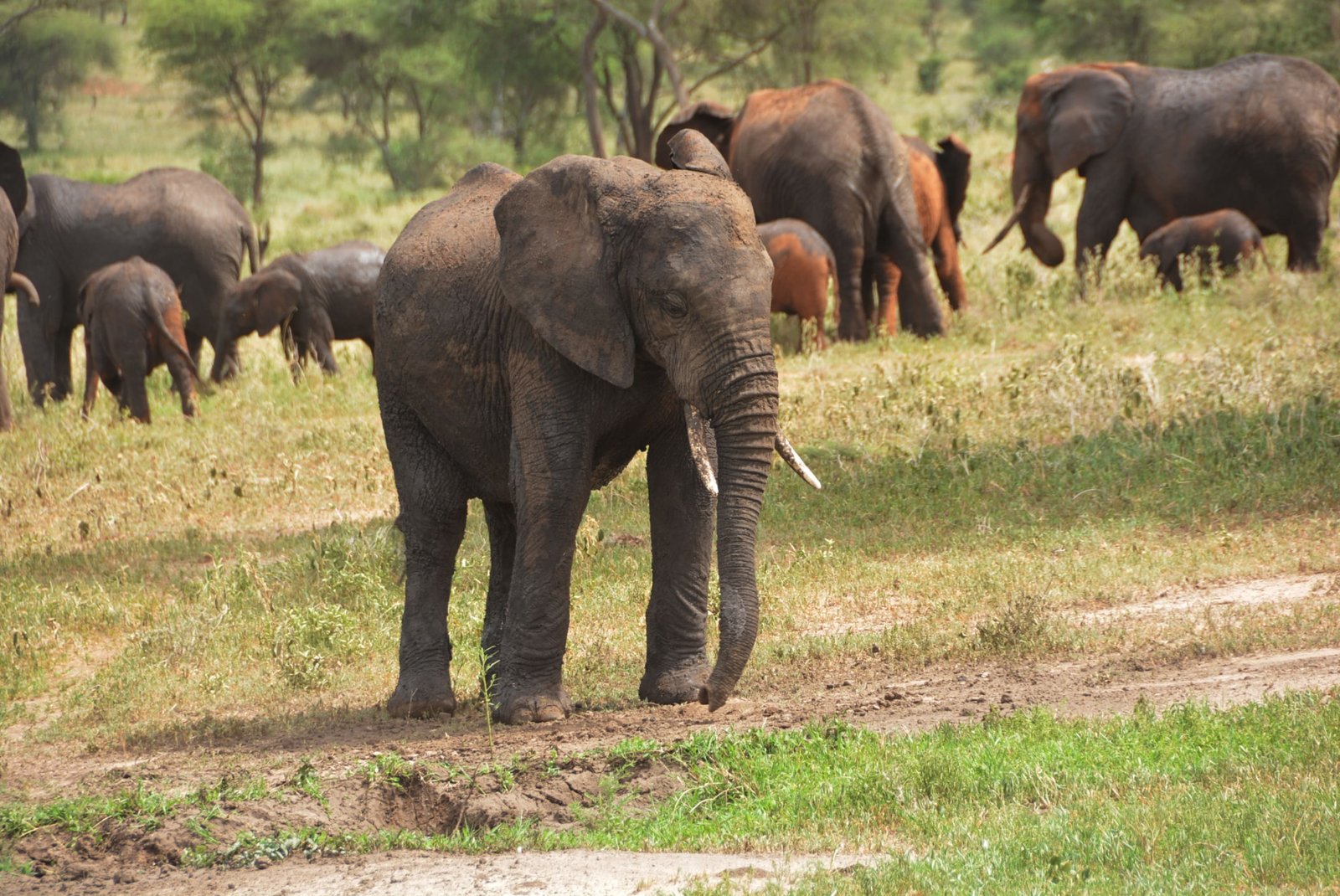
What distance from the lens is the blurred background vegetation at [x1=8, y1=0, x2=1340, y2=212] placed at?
32.0 metres

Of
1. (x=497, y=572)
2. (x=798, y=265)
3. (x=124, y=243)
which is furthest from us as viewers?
(x=124, y=243)

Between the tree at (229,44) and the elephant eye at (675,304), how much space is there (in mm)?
32338

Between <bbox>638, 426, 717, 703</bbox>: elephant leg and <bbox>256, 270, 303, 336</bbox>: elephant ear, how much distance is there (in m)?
10.9

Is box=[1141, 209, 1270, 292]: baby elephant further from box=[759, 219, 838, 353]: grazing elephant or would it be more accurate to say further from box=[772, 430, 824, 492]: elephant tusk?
box=[772, 430, 824, 492]: elephant tusk

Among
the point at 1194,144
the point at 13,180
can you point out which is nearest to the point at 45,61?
the point at 13,180

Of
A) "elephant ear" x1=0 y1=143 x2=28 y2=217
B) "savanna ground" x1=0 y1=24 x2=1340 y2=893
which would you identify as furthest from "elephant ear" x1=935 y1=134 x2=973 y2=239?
"elephant ear" x1=0 y1=143 x2=28 y2=217

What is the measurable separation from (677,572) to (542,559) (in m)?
0.62

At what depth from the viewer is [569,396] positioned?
Result: 7.01 meters

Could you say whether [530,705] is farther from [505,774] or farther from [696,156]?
[696,156]

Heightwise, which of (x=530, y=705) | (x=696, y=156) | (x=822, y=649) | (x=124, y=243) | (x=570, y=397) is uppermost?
(x=696, y=156)

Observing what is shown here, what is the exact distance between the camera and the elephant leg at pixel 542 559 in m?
7.02

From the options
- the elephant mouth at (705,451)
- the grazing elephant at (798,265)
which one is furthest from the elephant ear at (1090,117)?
the elephant mouth at (705,451)

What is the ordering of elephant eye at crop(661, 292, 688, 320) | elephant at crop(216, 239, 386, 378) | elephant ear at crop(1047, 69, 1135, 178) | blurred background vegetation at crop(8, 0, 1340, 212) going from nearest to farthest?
elephant eye at crop(661, 292, 688, 320), elephant at crop(216, 239, 386, 378), elephant ear at crop(1047, 69, 1135, 178), blurred background vegetation at crop(8, 0, 1340, 212)

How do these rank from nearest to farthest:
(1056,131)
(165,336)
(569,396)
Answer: (569,396), (165,336), (1056,131)
